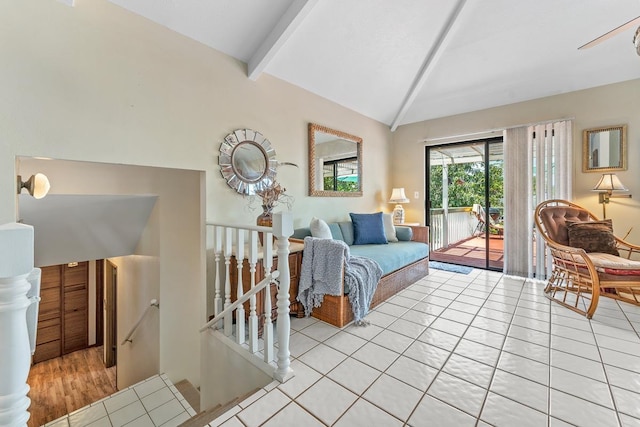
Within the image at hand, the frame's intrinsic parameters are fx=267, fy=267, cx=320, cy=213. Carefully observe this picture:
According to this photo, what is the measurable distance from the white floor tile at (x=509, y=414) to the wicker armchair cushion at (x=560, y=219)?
248 cm

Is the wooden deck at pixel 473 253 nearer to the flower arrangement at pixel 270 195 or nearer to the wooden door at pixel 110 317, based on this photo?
the flower arrangement at pixel 270 195

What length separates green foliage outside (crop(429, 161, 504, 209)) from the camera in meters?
4.19

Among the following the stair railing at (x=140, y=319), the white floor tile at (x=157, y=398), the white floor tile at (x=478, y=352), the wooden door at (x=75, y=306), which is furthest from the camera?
the wooden door at (x=75, y=306)

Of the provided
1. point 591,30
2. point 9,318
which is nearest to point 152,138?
point 9,318

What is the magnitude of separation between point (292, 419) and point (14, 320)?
125cm

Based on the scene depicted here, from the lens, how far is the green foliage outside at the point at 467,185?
13.8ft

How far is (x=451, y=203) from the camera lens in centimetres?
480

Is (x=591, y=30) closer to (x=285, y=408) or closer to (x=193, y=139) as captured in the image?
(x=193, y=139)

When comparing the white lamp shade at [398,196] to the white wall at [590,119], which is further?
the white lamp shade at [398,196]

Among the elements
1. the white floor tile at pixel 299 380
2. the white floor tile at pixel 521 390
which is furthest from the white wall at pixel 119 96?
the white floor tile at pixel 521 390

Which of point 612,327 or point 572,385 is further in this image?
point 612,327

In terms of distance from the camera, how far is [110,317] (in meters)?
4.68

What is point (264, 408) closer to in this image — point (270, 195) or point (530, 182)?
point (270, 195)

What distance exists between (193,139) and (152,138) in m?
0.32
